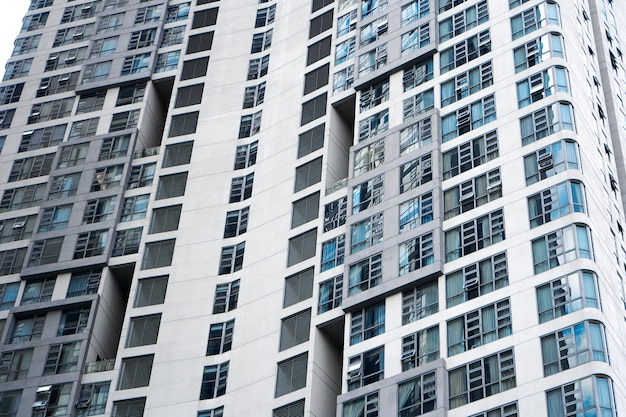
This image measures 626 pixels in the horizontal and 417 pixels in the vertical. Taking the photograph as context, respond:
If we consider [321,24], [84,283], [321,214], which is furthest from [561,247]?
[84,283]

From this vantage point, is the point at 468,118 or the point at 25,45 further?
the point at 25,45

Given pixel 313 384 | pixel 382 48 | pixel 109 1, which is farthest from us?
pixel 109 1

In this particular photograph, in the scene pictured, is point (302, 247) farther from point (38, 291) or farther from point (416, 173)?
point (38, 291)

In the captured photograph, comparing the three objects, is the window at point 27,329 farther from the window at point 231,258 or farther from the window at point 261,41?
the window at point 261,41

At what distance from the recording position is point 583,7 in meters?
80.5

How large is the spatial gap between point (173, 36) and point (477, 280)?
4440 centimetres

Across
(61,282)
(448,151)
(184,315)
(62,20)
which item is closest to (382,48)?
(448,151)

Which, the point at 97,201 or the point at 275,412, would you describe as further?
the point at 97,201

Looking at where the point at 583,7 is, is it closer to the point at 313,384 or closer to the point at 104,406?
the point at 313,384

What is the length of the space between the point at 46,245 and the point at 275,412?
2555 centimetres

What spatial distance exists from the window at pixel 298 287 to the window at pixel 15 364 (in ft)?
62.4

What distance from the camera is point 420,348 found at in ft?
204

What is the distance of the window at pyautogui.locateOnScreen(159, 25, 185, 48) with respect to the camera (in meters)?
95.9

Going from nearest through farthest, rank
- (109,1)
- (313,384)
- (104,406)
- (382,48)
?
1. (313,384)
2. (104,406)
3. (382,48)
4. (109,1)
